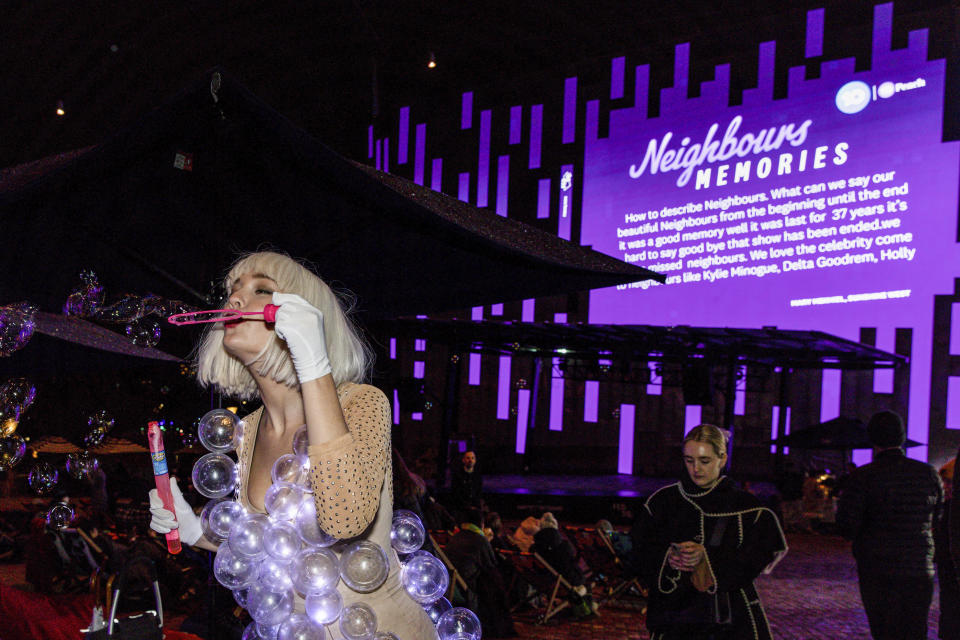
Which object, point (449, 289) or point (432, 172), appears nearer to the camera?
point (449, 289)

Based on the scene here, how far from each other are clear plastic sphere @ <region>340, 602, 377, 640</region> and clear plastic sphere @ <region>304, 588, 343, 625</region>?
0.02 meters

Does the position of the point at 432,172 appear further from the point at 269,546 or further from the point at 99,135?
the point at 269,546

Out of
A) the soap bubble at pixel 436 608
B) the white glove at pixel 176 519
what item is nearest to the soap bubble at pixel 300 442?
the white glove at pixel 176 519

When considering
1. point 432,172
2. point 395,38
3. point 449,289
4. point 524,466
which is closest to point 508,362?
point 524,466

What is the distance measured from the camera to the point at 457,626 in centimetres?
205

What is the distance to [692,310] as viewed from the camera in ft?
46.5

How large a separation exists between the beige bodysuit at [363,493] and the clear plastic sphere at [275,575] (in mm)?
50

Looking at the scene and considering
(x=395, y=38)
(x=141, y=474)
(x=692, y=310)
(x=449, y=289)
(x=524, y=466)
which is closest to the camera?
(x=449, y=289)

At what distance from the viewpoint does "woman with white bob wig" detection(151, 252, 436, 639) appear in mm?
1372

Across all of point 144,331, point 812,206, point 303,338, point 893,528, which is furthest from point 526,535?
point 812,206

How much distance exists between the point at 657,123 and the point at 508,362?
717 centimetres

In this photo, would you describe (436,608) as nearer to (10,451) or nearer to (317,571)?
(317,571)

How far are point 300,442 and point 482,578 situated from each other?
16.2ft

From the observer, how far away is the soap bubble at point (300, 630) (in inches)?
69.1
